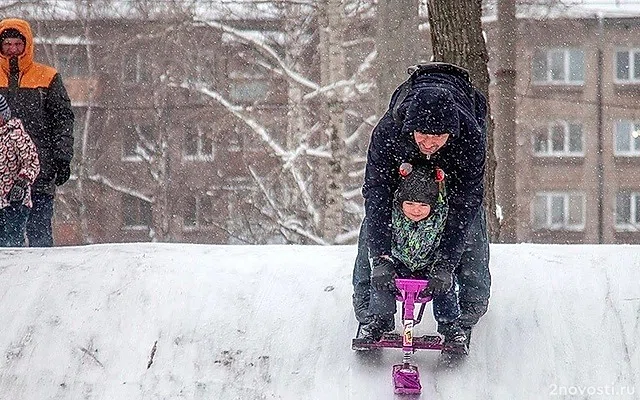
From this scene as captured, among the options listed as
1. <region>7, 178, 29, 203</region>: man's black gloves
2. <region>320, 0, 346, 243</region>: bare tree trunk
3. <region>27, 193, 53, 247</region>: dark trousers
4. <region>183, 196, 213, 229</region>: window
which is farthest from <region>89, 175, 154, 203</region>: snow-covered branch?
<region>7, 178, 29, 203</region>: man's black gloves

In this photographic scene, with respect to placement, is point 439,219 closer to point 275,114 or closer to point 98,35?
point 275,114

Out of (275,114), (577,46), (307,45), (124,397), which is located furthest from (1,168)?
(577,46)

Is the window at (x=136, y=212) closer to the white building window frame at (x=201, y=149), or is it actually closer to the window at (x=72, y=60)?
the white building window frame at (x=201, y=149)

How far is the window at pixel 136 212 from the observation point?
25.1 metres

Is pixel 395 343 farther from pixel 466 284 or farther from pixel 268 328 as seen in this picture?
pixel 268 328

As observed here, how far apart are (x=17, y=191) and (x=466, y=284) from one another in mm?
2700

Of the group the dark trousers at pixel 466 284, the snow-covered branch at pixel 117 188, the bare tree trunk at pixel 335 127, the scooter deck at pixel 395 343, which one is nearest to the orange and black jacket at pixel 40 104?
the dark trousers at pixel 466 284

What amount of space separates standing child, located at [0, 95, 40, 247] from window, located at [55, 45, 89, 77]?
60.1 ft

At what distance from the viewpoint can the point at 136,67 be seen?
24016 mm

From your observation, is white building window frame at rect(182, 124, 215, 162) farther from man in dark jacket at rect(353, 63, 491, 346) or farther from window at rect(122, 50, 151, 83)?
man in dark jacket at rect(353, 63, 491, 346)

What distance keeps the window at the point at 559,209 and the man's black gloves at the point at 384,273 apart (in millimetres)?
23816

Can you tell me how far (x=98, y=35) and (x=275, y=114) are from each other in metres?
4.71

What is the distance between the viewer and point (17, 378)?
5043mm

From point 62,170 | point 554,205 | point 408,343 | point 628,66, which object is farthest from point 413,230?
point 628,66
